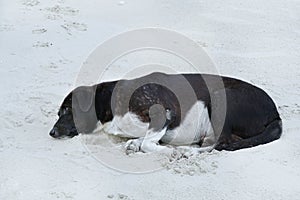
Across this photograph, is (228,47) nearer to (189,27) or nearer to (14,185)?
(189,27)

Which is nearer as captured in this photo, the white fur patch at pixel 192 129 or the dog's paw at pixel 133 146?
the dog's paw at pixel 133 146

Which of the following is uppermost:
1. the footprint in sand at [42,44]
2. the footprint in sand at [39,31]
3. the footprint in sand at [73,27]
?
the footprint in sand at [73,27]

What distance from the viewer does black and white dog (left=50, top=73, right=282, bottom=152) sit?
13.2 ft

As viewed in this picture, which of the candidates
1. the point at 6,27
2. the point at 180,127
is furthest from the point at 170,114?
the point at 6,27

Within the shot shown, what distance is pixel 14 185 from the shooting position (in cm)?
334

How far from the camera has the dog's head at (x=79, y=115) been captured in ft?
13.3

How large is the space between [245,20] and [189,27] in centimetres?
79

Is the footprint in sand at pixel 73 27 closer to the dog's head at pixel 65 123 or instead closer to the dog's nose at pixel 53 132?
the dog's head at pixel 65 123

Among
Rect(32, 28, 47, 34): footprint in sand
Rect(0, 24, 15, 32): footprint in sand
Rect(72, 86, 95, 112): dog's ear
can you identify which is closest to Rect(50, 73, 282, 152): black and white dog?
Rect(72, 86, 95, 112): dog's ear

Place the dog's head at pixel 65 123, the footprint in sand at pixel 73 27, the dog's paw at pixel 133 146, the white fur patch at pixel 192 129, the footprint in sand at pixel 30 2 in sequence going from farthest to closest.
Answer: the footprint in sand at pixel 30 2 < the footprint in sand at pixel 73 27 < the white fur patch at pixel 192 129 < the dog's head at pixel 65 123 < the dog's paw at pixel 133 146

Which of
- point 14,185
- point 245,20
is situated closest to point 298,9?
point 245,20

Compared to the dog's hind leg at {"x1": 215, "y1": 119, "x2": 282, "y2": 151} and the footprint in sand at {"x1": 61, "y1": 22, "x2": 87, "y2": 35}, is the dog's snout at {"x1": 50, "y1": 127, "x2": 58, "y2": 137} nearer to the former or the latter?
the dog's hind leg at {"x1": 215, "y1": 119, "x2": 282, "y2": 151}

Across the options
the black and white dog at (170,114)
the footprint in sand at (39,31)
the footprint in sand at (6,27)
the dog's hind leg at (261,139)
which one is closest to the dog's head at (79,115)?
the black and white dog at (170,114)

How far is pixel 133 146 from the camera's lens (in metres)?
3.92
